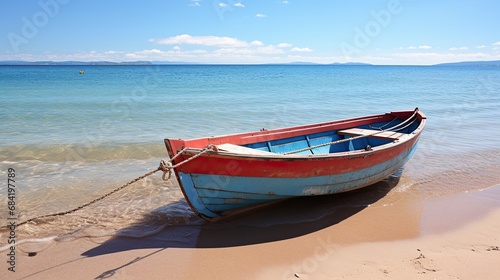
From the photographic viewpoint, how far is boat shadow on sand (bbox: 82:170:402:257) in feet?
16.0

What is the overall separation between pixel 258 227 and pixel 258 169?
100 cm

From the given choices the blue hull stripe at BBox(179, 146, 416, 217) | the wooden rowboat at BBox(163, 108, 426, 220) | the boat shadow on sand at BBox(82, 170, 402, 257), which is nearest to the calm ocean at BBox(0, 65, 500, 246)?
the boat shadow on sand at BBox(82, 170, 402, 257)

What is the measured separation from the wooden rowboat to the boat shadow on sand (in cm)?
26

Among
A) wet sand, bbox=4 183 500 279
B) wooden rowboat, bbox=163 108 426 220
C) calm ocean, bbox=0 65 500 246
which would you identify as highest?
wooden rowboat, bbox=163 108 426 220

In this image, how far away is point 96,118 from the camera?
50.9 ft

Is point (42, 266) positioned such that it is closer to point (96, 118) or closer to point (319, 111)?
point (96, 118)

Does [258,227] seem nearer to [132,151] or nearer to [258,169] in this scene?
[258,169]

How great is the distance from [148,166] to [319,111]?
40.3 ft

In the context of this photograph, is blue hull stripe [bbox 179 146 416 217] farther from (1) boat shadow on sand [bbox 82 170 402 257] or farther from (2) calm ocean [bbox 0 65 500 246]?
(2) calm ocean [bbox 0 65 500 246]

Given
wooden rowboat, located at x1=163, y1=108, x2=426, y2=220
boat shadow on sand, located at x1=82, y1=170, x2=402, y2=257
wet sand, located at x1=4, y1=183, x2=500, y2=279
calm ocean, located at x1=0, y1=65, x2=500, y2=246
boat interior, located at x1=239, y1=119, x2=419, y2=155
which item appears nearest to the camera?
wet sand, located at x1=4, y1=183, x2=500, y2=279

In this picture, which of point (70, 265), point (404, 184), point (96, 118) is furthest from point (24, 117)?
point (404, 184)

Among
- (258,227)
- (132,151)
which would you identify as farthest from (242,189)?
(132,151)

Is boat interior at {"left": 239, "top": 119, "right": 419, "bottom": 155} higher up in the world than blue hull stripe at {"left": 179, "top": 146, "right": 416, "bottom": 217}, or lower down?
higher up

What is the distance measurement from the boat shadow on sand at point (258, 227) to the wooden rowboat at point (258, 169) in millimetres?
263
